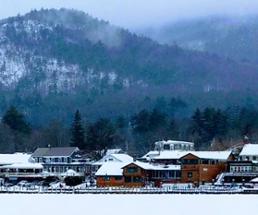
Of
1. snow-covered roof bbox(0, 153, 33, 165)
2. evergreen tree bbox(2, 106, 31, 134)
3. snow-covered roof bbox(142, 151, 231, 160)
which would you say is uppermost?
evergreen tree bbox(2, 106, 31, 134)

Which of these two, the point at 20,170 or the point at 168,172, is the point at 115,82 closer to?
the point at 20,170

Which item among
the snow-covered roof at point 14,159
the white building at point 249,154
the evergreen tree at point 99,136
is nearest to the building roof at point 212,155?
the white building at point 249,154

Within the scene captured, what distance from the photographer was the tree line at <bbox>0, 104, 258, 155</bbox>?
8162 centimetres

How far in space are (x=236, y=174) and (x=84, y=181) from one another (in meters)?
13.2

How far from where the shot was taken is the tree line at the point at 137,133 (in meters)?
81.6

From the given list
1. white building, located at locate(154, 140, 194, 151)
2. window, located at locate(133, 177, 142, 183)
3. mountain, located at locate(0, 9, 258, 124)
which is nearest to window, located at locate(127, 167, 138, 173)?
window, located at locate(133, 177, 142, 183)

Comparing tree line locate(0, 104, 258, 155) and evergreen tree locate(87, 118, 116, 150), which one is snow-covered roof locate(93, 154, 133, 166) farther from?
evergreen tree locate(87, 118, 116, 150)

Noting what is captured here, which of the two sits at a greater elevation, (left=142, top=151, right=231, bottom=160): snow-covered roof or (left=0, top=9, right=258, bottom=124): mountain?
(left=0, top=9, right=258, bottom=124): mountain

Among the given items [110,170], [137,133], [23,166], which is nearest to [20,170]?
[23,166]

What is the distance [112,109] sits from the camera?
13712 cm

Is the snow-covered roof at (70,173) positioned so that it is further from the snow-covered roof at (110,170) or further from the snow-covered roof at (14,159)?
the snow-covered roof at (110,170)

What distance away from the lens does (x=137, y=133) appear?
91562 millimetres

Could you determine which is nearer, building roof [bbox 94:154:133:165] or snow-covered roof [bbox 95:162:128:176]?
snow-covered roof [bbox 95:162:128:176]

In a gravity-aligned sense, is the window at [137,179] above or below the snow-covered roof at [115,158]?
below
